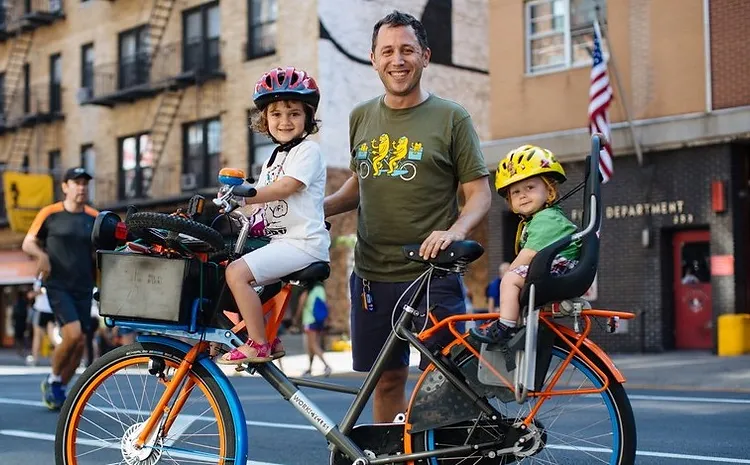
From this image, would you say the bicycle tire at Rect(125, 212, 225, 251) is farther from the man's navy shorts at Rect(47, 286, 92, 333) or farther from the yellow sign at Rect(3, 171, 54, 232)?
the yellow sign at Rect(3, 171, 54, 232)

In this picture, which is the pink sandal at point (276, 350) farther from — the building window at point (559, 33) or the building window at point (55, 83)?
the building window at point (55, 83)

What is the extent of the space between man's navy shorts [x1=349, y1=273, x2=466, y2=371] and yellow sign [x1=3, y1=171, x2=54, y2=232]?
29849mm

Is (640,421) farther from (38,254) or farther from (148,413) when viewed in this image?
(38,254)

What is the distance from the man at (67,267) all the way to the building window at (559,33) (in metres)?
14.1

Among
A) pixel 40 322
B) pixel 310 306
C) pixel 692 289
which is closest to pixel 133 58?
pixel 40 322

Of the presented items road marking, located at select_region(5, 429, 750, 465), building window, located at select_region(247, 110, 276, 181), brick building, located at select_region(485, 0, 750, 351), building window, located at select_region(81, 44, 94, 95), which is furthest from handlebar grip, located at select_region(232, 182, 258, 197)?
building window, located at select_region(81, 44, 94, 95)

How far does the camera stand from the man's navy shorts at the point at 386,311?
4926 millimetres

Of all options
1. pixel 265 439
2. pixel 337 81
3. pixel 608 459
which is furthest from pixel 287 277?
pixel 337 81

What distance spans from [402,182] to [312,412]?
3.78ft

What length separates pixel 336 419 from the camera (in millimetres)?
4941

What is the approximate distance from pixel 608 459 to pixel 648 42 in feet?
59.1

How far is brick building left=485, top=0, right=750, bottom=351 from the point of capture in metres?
20.2

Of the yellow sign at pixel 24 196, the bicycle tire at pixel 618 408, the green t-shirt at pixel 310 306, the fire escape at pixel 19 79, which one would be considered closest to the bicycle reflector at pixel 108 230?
the bicycle tire at pixel 618 408

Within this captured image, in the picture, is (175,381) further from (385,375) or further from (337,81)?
(337,81)
